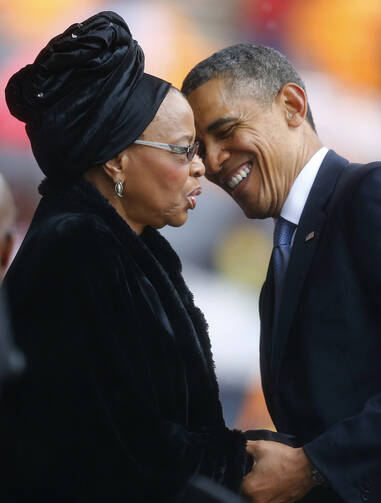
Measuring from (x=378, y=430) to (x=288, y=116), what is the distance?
1.15m

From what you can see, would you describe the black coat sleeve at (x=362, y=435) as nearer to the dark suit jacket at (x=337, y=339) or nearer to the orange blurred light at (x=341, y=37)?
the dark suit jacket at (x=337, y=339)

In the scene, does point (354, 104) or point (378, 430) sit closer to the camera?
point (378, 430)

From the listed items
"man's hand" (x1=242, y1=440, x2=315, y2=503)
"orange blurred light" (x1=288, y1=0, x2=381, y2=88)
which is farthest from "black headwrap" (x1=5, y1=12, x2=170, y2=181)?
"orange blurred light" (x1=288, y1=0, x2=381, y2=88)

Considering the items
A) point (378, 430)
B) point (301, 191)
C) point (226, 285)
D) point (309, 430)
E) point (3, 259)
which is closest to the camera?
point (3, 259)

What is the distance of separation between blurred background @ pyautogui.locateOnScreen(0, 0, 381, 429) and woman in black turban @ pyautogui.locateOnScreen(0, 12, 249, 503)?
167 cm

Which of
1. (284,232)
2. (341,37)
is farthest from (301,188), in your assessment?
(341,37)

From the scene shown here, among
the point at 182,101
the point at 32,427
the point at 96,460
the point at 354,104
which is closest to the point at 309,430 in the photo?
the point at 96,460

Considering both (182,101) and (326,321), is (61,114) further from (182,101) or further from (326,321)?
(326,321)

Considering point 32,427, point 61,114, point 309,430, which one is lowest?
point 309,430

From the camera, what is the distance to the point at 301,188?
2.41m

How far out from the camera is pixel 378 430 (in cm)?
196

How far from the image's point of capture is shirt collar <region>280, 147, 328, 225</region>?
2.39m

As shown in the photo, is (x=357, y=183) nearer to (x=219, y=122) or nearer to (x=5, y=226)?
(x=219, y=122)

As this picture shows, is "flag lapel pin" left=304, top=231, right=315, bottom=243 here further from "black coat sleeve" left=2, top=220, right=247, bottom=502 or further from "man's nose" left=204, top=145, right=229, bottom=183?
"black coat sleeve" left=2, top=220, right=247, bottom=502
